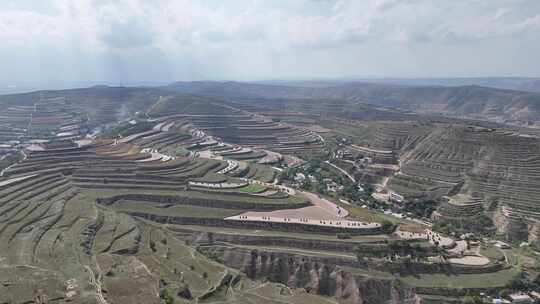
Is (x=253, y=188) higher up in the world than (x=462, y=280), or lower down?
higher up

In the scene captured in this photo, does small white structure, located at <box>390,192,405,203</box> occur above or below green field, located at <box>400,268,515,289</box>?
above

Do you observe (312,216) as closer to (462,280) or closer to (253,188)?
(253,188)

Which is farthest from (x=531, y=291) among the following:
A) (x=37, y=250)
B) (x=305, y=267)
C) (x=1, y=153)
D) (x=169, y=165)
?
(x=1, y=153)

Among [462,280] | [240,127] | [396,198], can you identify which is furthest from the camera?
[240,127]

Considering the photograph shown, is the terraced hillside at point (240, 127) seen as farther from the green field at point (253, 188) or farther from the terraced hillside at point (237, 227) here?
the green field at point (253, 188)

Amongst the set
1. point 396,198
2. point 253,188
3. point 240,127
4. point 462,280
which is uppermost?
point 240,127

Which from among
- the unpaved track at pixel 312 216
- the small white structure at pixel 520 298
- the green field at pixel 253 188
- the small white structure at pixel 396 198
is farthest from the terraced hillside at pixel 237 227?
the small white structure at pixel 396 198

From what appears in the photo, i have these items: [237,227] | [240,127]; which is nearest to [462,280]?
[237,227]

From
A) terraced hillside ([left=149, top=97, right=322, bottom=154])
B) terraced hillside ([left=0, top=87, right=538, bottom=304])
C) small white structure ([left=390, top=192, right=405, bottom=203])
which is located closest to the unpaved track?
terraced hillside ([left=0, top=87, right=538, bottom=304])

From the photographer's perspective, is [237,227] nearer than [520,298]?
No

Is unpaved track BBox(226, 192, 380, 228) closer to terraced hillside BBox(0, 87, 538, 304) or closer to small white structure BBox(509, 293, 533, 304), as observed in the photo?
terraced hillside BBox(0, 87, 538, 304)

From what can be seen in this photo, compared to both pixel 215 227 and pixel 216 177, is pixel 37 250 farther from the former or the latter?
pixel 216 177
